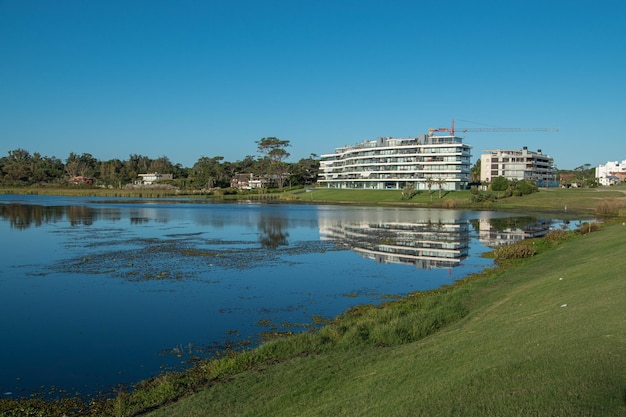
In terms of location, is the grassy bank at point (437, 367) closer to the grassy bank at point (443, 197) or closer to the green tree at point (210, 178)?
the grassy bank at point (443, 197)

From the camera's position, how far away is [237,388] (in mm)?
11703

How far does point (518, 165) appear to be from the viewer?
599ft

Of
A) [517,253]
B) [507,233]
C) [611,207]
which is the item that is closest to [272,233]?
[507,233]

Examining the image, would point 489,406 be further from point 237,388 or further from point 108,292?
point 108,292

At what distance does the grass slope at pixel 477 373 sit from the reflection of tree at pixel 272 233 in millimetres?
28896

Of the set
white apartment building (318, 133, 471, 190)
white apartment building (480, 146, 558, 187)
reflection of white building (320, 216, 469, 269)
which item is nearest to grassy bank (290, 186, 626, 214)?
white apartment building (318, 133, 471, 190)

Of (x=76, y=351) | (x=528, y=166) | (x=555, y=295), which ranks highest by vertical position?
(x=528, y=166)

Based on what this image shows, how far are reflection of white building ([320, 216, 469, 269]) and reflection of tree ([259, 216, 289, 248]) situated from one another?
445 centimetres

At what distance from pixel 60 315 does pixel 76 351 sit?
15.9 ft

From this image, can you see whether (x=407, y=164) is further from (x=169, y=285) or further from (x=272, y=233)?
(x=169, y=285)

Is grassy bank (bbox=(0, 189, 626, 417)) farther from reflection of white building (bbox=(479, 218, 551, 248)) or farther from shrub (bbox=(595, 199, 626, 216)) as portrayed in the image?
shrub (bbox=(595, 199, 626, 216))

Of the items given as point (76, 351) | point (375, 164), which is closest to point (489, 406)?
point (76, 351)

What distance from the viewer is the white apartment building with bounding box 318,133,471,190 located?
5881 inches

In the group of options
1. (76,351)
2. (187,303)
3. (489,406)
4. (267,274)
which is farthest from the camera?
(267,274)
